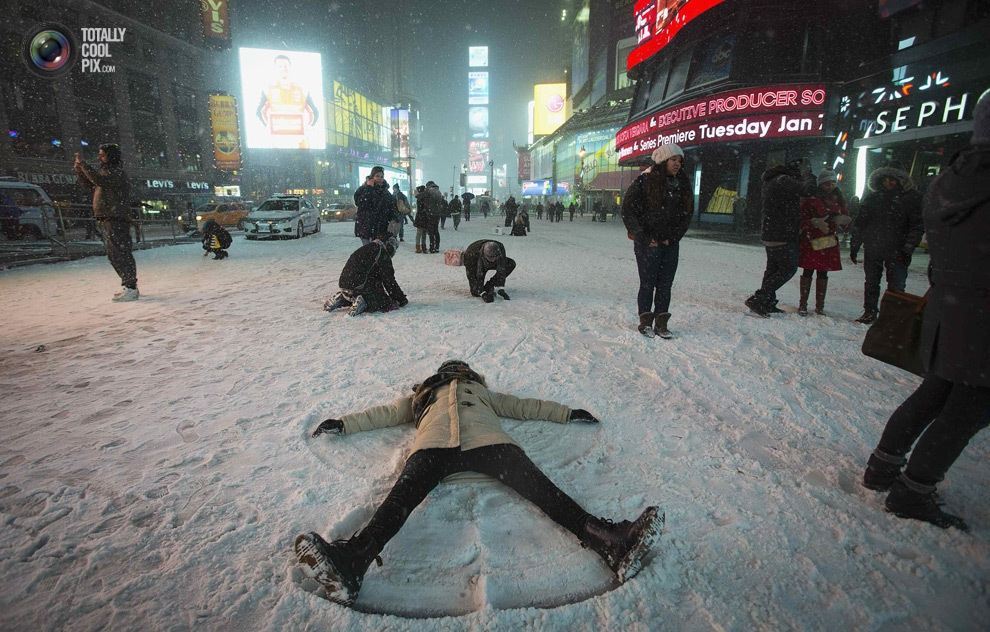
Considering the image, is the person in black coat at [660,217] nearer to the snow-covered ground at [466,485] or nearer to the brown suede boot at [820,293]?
the snow-covered ground at [466,485]

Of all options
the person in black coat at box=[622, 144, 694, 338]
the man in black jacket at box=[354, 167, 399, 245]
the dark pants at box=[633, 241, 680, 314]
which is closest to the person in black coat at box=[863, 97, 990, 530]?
the person in black coat at box=[622, 144, 694, 338]

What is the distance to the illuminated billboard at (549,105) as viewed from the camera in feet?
268

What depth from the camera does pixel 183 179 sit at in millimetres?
46375

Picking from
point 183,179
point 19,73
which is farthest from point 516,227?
point 183,179

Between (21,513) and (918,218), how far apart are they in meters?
7.97

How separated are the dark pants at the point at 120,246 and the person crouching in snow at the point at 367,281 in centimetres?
318

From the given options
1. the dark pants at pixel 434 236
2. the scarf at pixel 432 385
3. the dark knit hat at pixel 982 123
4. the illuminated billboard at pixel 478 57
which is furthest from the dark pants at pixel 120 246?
the illuminated billboard at pixel 478 57

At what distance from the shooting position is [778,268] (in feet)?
18.2

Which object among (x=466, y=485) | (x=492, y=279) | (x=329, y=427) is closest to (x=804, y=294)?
(x=492, y=279)

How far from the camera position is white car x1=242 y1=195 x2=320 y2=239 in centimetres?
1664

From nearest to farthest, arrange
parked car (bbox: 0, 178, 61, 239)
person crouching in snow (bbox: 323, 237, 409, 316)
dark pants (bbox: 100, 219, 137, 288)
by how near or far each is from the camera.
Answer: person crouching in snow (bbox: 323, 237, 409, 316)
dark pants (bbox: 100, 219, 137, 288)
parked car (bbox: 0, 178, 61, 239)

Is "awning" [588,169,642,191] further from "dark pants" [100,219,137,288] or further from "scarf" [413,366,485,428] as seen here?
"scarf" [413,366,485,428]

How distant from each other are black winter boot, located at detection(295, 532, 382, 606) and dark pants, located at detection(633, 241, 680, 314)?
3944mm

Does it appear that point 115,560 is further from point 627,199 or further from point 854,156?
point 854,156
